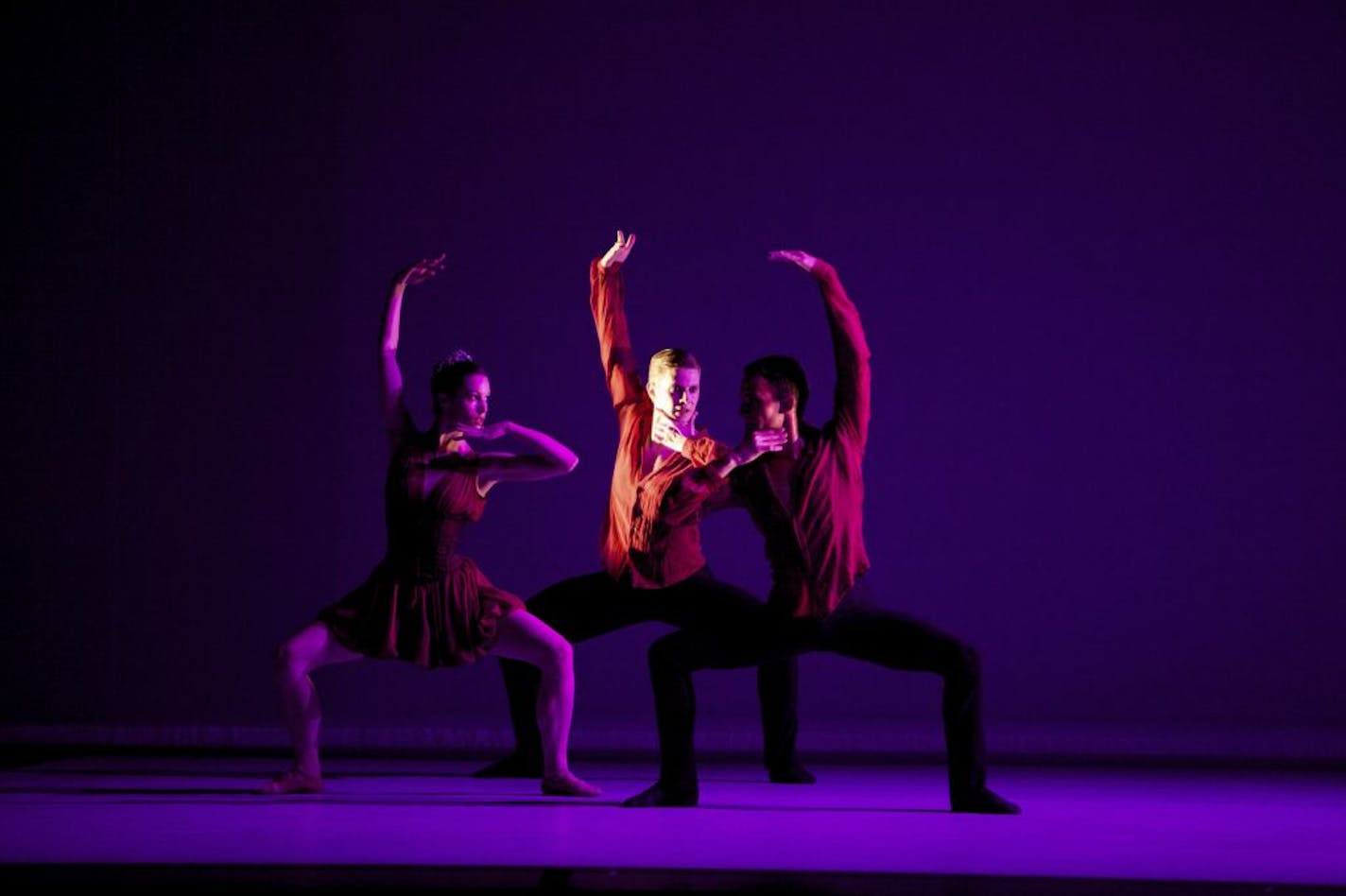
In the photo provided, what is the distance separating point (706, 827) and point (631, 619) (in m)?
1.13

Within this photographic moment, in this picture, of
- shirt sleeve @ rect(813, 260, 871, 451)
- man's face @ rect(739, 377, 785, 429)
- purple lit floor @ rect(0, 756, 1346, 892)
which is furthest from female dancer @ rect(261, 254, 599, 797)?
shirt sleeve @ rect(813, 260, 871, 451)

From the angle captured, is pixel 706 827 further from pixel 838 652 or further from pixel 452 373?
pixel 452 373

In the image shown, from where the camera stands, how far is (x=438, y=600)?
5.04 meters

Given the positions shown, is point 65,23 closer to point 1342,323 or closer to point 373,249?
point 373,249

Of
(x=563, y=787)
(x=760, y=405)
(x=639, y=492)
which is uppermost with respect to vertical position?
(x=760, y=405)

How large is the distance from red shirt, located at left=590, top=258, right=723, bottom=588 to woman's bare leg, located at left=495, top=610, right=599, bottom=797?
0.39 metres

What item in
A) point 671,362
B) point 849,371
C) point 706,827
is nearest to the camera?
point 706,827

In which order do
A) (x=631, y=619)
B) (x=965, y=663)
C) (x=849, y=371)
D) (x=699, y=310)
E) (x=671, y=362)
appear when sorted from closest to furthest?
(x=965, y=663), (x=849, y=371), (x=671, y=362), (x=631, y=619), (x=699, y=310)

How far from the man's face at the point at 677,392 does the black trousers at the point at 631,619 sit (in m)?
0.46

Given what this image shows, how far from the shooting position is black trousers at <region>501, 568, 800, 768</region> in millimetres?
5309

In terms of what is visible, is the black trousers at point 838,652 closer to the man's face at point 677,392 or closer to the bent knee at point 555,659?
the bent knee at point 555,659

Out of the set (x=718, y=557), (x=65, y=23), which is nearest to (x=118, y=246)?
(x=65, y=23)

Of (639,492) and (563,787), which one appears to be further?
(639,492)

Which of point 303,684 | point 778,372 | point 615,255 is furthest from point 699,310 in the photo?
point 303,684
